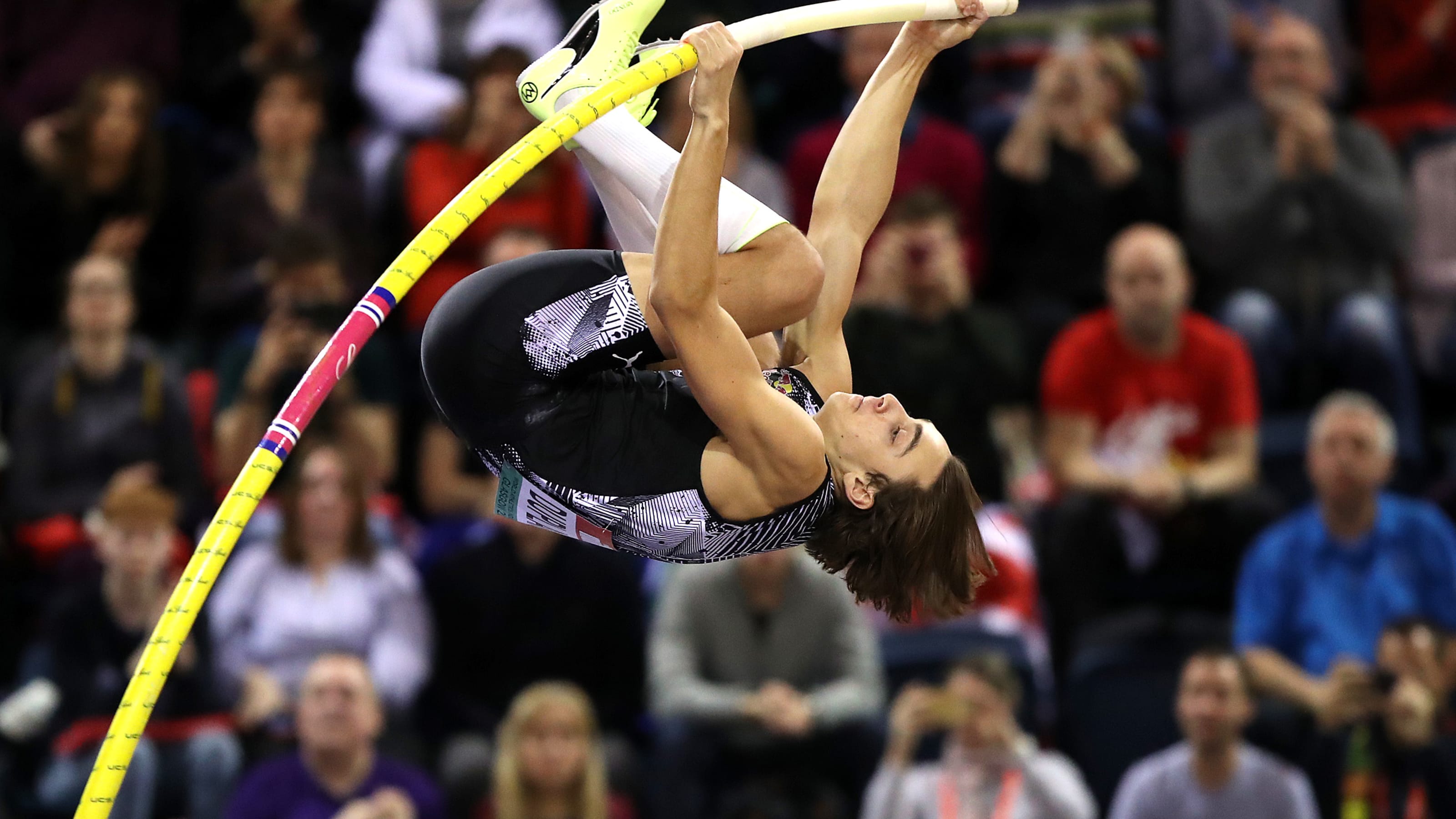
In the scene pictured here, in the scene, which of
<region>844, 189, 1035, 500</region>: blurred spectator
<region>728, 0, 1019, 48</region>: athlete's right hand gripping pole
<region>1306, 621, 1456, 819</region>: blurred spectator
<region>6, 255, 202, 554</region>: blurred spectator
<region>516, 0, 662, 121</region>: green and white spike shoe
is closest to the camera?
<region>728, 0, 1019, 48</region>: athlete's right hand gripping pole

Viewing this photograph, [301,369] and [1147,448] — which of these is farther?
[1147,448]

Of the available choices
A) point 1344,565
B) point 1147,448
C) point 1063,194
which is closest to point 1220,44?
point 1063,194

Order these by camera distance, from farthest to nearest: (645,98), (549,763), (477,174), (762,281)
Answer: (477,174) → (549,763) → (645,98) → (762,281)

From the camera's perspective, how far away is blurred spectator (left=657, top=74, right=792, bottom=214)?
8.69m

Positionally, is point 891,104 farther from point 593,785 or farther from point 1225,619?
point 1225,619

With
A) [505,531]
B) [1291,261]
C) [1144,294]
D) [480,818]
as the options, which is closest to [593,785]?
[480,818]

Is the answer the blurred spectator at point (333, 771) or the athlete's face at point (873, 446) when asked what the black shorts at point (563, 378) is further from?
the blurred spectator at point (333, 771)

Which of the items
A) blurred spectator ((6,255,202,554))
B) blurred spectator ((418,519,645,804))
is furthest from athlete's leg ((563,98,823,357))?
blurred spectator ((6,255,202,554))

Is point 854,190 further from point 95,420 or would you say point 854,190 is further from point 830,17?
point 95,420

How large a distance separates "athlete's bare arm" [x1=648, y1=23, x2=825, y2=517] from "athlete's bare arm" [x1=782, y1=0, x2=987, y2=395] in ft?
1.86

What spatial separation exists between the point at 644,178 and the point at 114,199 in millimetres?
4761

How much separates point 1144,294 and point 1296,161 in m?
1.20

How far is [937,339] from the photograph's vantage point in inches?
314

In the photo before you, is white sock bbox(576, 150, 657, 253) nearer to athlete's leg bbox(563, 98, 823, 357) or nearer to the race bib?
athlete's leg bbox(563, 98, 823, 357)
